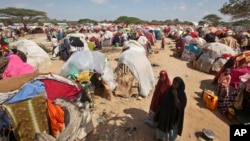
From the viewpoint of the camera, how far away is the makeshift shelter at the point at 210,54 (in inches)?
398

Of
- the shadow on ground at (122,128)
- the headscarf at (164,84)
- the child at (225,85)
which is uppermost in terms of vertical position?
the headscarf at (164,84)

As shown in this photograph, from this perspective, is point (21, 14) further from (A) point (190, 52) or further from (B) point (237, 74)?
(B) point (237, 74)

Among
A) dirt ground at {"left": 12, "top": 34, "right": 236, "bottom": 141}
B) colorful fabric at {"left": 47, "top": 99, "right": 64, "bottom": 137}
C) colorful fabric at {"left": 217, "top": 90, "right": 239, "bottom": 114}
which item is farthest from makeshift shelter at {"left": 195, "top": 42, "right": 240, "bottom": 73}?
colorful fabric at {"left": 47, "top": 99, "right": 64, "bottom": 137}

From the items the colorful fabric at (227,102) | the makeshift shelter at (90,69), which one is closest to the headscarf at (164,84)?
the makeshift shelter at (90,69)

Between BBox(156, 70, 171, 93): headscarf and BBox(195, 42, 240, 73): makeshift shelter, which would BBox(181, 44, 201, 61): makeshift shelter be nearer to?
BBox(195, 42, 240, 73): makeshift shelter

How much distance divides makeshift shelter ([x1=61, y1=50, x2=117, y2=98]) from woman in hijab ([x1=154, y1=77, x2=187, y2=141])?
2.86 m

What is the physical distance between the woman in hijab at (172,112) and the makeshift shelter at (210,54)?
6.80 meters

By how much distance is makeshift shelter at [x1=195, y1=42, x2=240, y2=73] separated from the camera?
1012cm

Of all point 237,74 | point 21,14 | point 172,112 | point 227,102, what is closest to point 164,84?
point 172,112

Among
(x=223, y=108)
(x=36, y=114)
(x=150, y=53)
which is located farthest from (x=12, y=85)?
(x=150, y=53)

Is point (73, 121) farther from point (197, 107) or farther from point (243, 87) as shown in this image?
point (243, 87)

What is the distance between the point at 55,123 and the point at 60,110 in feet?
0.97

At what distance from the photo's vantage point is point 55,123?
4.42 meters

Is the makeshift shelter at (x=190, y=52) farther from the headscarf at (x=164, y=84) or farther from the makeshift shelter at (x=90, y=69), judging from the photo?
the headscarf at (x=164, y=84)
